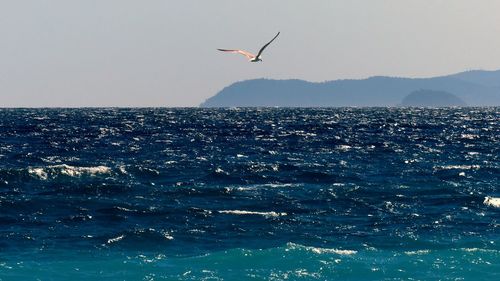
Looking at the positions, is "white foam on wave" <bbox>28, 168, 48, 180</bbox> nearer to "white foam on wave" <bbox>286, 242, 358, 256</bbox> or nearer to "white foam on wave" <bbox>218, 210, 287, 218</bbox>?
"white foam on wave" <bbox>218, 210, 287, 218</bbox>

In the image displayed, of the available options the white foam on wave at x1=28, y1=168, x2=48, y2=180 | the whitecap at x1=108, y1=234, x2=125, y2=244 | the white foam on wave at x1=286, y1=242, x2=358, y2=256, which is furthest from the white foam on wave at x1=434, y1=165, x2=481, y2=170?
the whitecap at x1=108, y1=234, x2=125, y2=244

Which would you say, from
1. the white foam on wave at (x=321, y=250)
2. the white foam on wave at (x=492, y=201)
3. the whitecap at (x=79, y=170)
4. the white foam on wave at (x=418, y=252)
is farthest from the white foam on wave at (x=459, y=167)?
the white foam on wave at (x=321, y=250)

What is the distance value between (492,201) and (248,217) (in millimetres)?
13420

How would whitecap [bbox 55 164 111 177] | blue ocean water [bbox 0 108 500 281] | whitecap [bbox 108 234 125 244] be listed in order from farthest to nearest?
whitecap [bbox 55 164 111 177]
whitecap [bbox 108 234 125 244]
blue ocean water [bbox 0 108 500 281]

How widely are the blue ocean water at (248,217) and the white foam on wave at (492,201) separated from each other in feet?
1.25

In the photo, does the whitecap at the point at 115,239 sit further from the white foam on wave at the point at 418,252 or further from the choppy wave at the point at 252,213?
the white foam on wave at the point at 418,252

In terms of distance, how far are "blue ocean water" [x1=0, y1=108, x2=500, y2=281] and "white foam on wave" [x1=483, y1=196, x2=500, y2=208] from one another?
0.38 m

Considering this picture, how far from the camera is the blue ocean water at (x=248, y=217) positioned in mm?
27500

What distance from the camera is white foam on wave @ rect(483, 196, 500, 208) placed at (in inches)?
1569

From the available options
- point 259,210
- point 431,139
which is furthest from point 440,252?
point 431,139

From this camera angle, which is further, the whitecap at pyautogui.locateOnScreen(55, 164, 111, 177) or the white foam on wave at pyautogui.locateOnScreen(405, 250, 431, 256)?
the whitecap at pyautogui.locateOnScreen(55, 164, 111, 177)

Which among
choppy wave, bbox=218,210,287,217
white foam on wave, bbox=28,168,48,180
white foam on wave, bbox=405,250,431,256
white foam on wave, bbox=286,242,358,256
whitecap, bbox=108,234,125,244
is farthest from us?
white foam on wave, bbox=28,168,48,180

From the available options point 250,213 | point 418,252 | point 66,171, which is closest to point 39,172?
point 66,171

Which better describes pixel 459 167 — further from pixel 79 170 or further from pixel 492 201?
pixel 79 170
